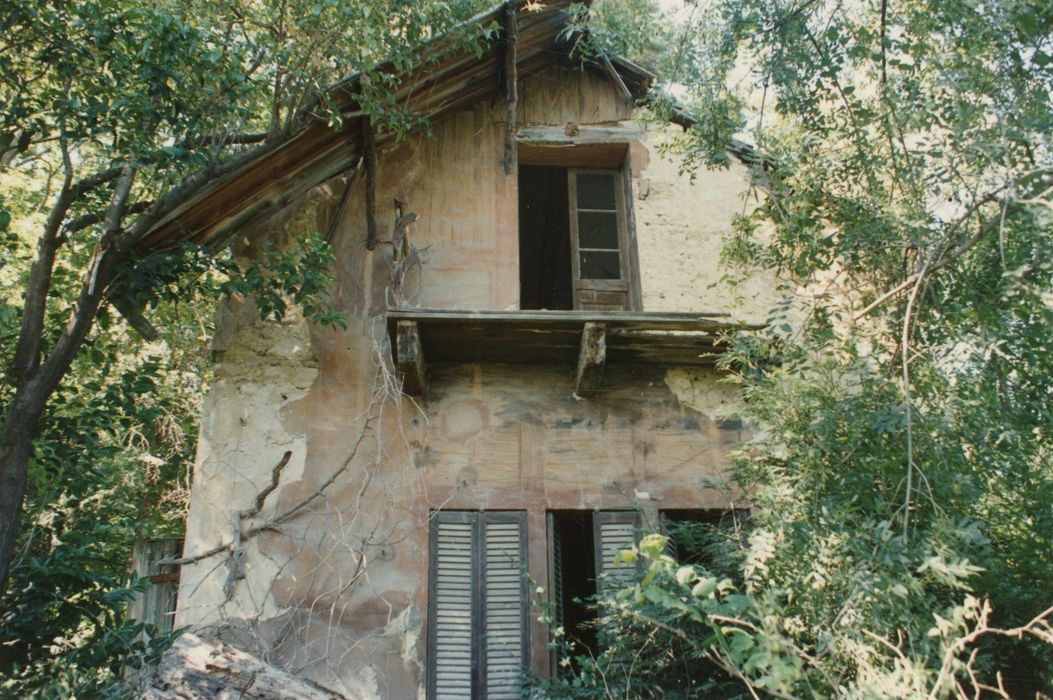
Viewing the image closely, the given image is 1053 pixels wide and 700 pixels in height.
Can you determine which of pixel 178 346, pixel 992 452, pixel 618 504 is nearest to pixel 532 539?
pixel 618 504

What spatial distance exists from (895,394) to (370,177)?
4.24 m

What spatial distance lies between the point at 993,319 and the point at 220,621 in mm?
5093

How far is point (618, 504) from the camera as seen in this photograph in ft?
21.9

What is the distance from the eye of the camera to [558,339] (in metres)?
6.77

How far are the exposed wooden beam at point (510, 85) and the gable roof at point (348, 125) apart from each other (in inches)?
3.4

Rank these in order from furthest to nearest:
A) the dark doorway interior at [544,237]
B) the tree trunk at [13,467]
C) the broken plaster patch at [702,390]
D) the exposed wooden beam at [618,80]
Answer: the dark doorway interior at [544,237], the exposed wooden beam at [618,80], the broken plaster patch at [702,390], the tree trunk at [13,467]

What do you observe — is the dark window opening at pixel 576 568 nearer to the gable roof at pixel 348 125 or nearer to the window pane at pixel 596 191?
the window pane at pixel 596 191

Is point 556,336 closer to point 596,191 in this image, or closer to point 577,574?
point 596,191

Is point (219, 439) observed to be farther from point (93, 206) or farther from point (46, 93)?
point (46, 93)

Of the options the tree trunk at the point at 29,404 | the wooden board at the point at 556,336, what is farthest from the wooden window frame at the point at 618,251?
the tree trunk at the point at 29,404

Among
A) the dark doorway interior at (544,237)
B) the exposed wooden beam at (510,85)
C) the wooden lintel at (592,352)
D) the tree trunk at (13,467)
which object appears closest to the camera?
the tree trunk at (13,467)

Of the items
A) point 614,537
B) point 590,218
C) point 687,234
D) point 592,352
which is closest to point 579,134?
point 590,218

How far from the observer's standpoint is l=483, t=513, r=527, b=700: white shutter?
6.09 m

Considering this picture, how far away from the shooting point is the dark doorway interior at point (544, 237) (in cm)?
981
